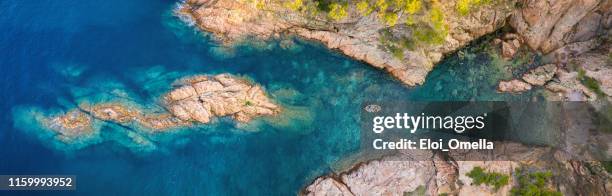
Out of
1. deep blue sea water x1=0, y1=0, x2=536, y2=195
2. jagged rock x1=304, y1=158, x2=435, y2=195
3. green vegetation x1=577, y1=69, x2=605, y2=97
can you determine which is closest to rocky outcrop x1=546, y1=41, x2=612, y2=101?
green vegetation x1=577, y1=69, x2=605, y2=97

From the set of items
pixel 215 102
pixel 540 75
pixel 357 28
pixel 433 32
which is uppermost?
pixel 357 28

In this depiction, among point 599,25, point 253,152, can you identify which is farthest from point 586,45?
point 253,152

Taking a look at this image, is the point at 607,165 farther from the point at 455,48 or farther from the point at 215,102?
the point at 215,102

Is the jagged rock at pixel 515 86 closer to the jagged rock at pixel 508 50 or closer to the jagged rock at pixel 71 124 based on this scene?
the jagged rock at pixel 508 50

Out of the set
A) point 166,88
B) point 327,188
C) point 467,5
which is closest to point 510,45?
point 467,5

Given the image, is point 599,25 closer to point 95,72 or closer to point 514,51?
point 514,51

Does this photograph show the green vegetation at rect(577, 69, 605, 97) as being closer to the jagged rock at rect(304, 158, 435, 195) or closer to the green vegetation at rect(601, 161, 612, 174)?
the green vegetation at rect(601, 161, 612, 174)
